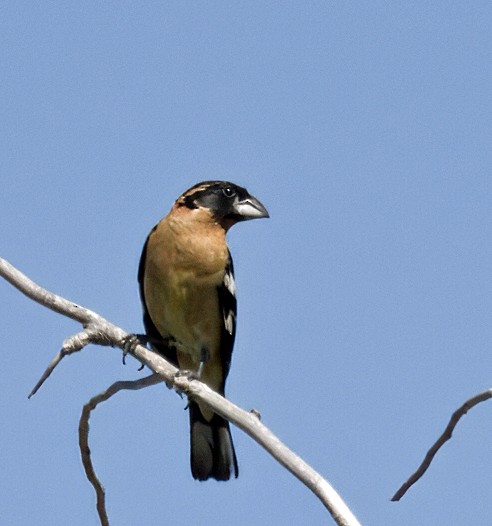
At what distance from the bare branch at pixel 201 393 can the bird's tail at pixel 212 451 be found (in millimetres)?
2433

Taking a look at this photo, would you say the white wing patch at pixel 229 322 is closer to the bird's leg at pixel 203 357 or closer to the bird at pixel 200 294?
the bird at pixel 200 294

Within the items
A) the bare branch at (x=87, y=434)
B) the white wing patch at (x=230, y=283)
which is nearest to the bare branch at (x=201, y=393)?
the bare branch at (x=87, y=434)

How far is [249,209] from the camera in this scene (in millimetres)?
7277

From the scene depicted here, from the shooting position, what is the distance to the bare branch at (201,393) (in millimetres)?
3523

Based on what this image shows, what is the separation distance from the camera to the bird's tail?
23.7 ft

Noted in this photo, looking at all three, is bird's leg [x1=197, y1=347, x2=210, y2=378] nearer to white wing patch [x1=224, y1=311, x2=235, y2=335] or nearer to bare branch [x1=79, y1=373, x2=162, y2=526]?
white wing patch [x1=224, y1=311, x2=235, y2=335]

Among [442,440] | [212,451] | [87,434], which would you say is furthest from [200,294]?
[442,440]

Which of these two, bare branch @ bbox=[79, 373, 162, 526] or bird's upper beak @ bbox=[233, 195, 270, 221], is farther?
bird's upper beak @ bbox=[233, 195, 270, 221]

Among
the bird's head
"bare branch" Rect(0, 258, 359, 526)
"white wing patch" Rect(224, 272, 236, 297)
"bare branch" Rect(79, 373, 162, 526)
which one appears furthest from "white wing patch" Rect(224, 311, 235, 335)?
"bare branch" Rect(79, 373, 162, 526)

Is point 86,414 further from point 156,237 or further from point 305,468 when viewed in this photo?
point 156,237

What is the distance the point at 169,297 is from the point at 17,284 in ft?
8.07

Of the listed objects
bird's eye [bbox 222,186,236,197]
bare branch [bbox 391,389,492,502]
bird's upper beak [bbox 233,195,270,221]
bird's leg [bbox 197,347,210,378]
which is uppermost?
bird's eye [bbox 222,186,236,197]

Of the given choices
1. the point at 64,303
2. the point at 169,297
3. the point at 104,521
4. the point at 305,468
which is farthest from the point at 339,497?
the point at 169,297

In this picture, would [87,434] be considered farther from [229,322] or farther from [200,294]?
[229,322]
